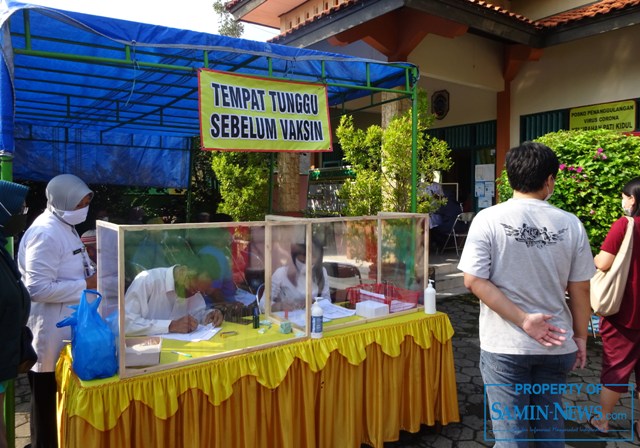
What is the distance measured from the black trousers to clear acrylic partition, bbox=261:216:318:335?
135cm

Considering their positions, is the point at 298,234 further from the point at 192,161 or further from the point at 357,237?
the point at 192,161

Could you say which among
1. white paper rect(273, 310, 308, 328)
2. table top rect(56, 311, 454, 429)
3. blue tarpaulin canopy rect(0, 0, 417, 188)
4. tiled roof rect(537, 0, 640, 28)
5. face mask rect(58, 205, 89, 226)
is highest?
tiled roof rect(537, 0, 640, 28)

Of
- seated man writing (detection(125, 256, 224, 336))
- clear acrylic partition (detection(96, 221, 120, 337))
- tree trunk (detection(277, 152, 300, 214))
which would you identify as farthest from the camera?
tree trunk (detection(277, 152, 300, 214))

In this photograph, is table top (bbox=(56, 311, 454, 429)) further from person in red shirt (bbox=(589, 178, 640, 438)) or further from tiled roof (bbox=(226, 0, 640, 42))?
tiled roof (bbox=(226, 0, 640, 42))

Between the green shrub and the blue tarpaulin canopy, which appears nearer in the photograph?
the blue tarpaulin canopy

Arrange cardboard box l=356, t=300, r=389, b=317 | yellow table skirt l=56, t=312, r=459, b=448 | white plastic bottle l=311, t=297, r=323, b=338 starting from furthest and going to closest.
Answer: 1. cardboard box l=356, t=300, r=389, b=317
2. white plastic bottle l=311, t=297, r=323, b=338
3. yellow table skirt l=56, t=312, r=459, b=448

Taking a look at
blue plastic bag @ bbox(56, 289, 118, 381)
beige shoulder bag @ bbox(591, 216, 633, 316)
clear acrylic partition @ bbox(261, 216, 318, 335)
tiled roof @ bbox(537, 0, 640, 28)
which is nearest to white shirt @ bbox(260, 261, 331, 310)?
clear acrylic partition @ bbox(261, 216, 318, 335)

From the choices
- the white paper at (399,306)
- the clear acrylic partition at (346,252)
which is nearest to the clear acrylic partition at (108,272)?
the clear acrylic partition at (346,252)

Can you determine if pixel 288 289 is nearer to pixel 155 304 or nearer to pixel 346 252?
pixel 346 252

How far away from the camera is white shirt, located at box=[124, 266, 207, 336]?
2332mm

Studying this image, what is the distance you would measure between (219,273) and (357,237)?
1.03 meters

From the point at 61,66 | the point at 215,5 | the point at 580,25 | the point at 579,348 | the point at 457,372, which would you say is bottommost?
the point at 457,372

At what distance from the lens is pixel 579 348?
1.93 metres

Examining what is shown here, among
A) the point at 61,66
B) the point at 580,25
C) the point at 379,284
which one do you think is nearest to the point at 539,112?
the point at 580,25
